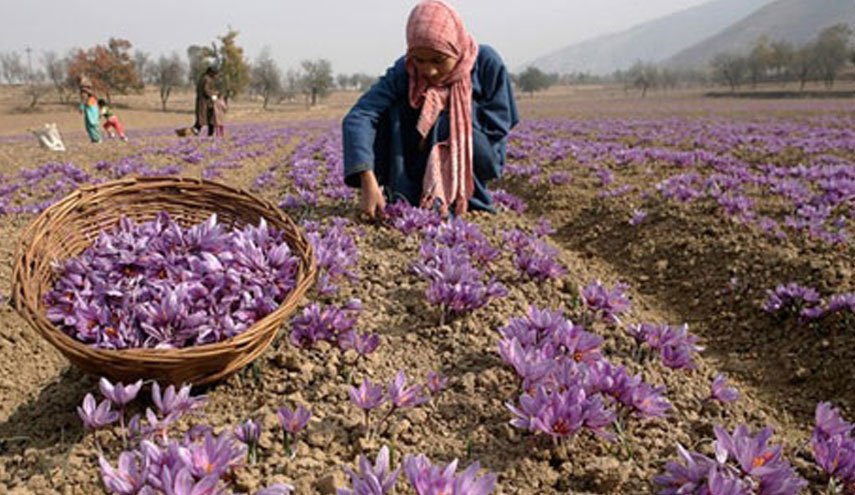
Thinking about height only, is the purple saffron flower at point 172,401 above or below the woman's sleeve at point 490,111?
below

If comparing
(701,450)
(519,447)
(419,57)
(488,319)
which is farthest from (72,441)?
(419,57)

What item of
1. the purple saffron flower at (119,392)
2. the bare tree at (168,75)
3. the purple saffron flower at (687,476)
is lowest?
the purple saffron flower at (687,476)

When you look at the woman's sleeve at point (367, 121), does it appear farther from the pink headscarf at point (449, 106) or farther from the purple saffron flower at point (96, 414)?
the purple saffron flower at point (96, 414)

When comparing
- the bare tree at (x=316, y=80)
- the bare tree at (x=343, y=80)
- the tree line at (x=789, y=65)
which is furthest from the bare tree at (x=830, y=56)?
the bare tree at (x=343, y=80)

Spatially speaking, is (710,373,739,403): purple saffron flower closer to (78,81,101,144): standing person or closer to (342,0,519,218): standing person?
(342,0,519,218): standing person

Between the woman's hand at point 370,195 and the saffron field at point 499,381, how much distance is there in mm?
182

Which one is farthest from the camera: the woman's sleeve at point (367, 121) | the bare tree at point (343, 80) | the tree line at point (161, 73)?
the bare tree at point (343, 80)

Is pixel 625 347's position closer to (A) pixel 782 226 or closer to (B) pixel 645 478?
(B) pixel 645 478

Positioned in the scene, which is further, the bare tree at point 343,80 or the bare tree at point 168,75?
the bare tree at point 343,80

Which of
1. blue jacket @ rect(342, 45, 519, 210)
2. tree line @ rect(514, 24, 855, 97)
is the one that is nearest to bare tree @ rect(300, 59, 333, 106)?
tree line @ rect(514, 24, 855, 97)

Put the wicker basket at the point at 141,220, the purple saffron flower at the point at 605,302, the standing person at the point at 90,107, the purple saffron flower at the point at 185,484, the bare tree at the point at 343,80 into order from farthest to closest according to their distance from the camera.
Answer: the bare tree at the point at 343,80 < the standing person at the point at 90,107 < the purple saffron flower at the point at 605,302 < the wicker basket at the point at 141,220 < the purple saffron flower at the point at 185,484

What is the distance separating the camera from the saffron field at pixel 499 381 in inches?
74.4

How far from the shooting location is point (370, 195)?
4785mm

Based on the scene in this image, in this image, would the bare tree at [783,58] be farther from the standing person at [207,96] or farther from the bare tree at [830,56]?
the standing person at [207,96]
